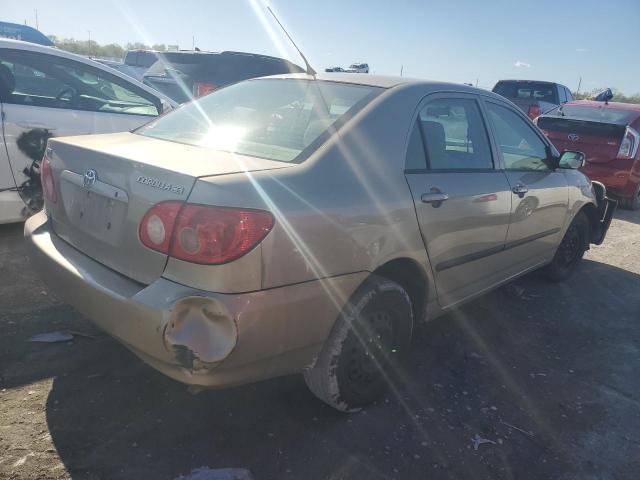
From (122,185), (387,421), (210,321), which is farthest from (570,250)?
(122,185)

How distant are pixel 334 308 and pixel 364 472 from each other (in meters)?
0.72

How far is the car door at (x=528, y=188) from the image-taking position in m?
3.53

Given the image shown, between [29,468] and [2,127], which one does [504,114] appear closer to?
[29,468]

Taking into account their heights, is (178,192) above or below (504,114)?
below

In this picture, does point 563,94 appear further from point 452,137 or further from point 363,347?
point 363,347

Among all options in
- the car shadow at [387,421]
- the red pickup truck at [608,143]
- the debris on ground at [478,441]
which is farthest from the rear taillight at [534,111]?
the debris on ground at [478,441]

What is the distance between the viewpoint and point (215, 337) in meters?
1.95

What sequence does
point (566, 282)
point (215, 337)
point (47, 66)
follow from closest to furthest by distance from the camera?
point (215, 337)
point (47, 66)
point (566, 282)

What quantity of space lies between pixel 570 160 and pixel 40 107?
14.0 ft

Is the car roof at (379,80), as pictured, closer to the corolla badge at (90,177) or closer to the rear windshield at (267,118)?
the rear windshield at (267,118)

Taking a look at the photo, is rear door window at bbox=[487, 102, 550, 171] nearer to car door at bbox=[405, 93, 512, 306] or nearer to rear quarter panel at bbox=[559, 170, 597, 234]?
car door at bbox=[405, 93, 512, 306]

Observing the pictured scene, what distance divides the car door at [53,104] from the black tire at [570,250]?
156 inches

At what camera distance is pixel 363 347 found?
259cm

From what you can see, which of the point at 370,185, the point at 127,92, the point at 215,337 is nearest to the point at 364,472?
the point at 215,337
